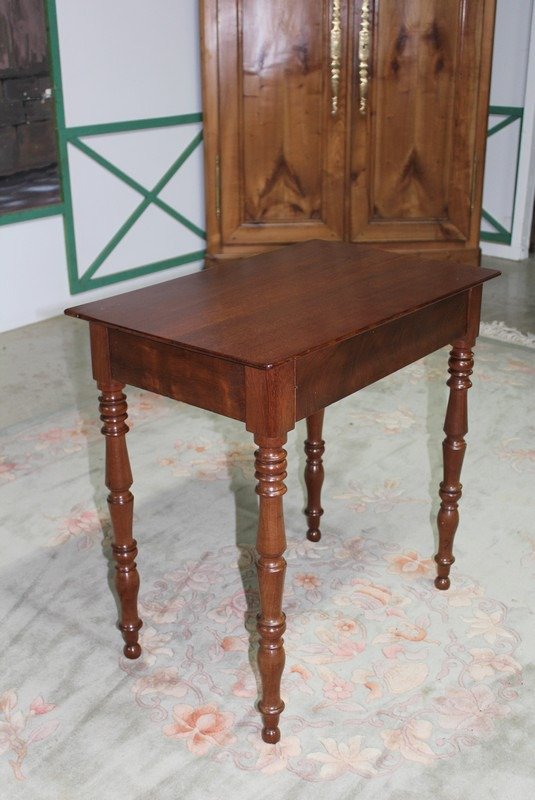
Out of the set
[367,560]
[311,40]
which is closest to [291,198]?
[311,40]

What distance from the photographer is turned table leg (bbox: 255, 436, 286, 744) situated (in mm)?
1673

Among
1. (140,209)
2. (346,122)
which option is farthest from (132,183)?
(346,122)

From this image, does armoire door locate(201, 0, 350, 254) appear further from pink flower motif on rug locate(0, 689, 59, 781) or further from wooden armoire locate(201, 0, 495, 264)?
pink flower motif on rug locate(0, 689, 59, 781)

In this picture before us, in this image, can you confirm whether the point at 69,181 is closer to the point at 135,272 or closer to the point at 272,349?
the point at 135,272

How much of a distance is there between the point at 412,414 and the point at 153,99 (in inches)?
95.3

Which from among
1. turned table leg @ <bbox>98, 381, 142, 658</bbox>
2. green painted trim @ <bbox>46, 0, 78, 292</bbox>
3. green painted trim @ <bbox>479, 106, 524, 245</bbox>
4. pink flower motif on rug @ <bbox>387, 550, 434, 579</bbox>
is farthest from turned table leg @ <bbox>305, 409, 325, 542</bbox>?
green painted trim @ <bbox>479, 106, 524, 245</bbox>

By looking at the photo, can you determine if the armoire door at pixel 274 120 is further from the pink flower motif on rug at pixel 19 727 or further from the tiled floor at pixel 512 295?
the pink flower motif on rug at pixel 19 727

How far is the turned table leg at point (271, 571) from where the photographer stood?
1.67 m

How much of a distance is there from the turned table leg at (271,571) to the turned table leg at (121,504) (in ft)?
1.21

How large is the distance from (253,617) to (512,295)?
10.0ft

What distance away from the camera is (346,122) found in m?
4.71

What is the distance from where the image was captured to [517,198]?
17.8 ft

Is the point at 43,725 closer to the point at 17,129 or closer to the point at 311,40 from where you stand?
the point at 17,129

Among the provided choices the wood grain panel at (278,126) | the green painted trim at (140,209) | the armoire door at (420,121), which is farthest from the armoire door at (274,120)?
the green painted trim at (140,209)
